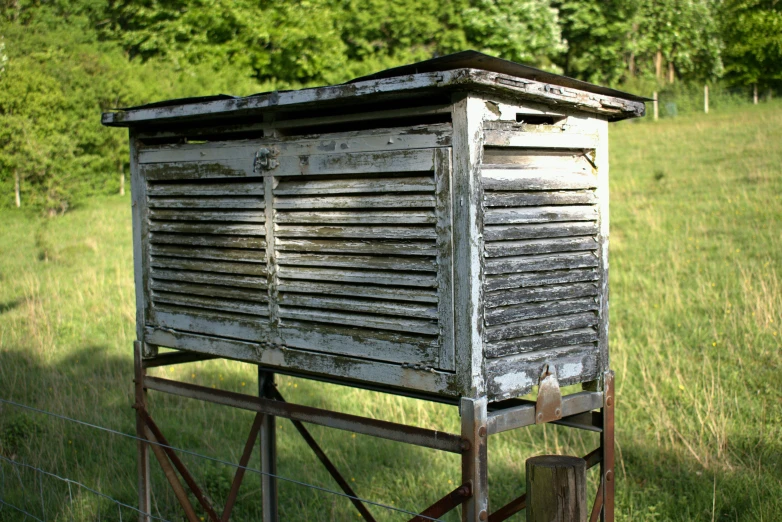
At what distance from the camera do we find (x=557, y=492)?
2.81m

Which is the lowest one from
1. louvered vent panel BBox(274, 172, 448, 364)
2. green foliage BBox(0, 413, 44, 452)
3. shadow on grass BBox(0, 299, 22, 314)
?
green foliage BBox(0, 413, 44, 452)

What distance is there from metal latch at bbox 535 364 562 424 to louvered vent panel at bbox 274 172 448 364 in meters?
0.58

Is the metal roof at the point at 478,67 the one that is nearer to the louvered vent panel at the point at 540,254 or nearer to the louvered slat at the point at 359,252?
the louvered vent panel at the point at 540,254

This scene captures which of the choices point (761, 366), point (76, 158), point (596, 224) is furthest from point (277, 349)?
point (76, 158)

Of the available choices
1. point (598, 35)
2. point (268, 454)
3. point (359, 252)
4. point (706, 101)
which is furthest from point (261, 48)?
point (359, 252)

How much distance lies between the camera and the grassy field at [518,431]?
6355 millimetres

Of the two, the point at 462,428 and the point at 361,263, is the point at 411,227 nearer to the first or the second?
the point at 361,263

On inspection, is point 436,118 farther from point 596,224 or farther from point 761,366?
point 761,366

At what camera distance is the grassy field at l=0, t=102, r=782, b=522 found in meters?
6.36

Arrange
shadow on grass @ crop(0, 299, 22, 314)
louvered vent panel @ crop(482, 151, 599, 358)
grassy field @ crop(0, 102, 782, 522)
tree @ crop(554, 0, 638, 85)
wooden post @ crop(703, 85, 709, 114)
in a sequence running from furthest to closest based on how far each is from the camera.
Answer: tree @ crop(554, 0, 638, 85) → wooden post @ crop(703, 85, 709, 114) → shadow on grass @ crop(0, 299, 22, 314) → grassy field @ crop(0, 102, 782, 522) → louvered vent panel @ crop(482, 151, 599, 358)

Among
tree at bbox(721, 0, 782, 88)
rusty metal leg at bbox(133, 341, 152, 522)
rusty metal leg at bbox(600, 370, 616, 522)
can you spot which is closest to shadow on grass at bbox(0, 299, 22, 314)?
rusty metal leg at bbox(133, 341, 152, 522)

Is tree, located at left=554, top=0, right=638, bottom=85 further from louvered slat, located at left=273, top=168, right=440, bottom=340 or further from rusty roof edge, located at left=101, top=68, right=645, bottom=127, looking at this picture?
louvered slat, located at left=273, top=168, right=440, bottom=340

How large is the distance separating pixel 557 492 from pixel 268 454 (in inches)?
118

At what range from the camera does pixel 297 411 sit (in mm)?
4191
